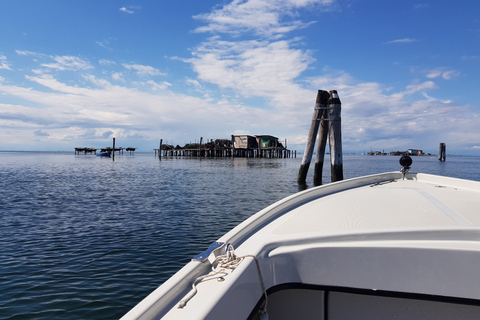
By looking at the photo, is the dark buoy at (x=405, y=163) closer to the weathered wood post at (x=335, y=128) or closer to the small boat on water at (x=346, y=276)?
the small boat on water at (x=346, y=276)

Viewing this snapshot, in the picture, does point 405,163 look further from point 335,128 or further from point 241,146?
point 241,146

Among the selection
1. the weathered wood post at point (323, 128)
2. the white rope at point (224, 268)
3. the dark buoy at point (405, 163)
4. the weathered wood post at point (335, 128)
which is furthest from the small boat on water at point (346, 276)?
the weathered wood post at point (323, 128)

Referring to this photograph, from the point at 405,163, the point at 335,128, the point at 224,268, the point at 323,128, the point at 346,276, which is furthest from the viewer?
the point at 323,128

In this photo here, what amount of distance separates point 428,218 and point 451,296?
1.17m

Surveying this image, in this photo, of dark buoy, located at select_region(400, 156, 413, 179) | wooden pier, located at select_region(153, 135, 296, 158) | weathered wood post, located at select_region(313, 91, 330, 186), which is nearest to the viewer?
dark buoy, located at select_region(400, 156, 413, 179)

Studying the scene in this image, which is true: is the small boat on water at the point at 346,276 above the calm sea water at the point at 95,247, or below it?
above

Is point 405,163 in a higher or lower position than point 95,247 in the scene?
higher

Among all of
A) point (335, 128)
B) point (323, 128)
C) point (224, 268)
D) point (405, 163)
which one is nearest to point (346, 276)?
point (224, 268)

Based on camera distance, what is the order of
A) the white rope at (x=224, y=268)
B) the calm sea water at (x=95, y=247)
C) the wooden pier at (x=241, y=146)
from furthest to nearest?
1. the wooden pier at (x=241, y=146)
2. the calm sea water at (x=95, y=247)
3. the white rope at (x=224, y=268)

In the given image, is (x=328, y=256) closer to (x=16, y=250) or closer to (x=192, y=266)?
(x=192, y=266)

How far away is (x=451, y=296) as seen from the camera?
1.71 metres

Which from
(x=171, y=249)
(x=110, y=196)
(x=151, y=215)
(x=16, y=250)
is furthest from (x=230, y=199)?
(x=16, y=250)

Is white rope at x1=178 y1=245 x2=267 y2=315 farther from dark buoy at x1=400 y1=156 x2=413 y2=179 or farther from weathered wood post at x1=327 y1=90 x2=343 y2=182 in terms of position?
weathered wood post at x1=327 y1=90 x2=343 y2=182

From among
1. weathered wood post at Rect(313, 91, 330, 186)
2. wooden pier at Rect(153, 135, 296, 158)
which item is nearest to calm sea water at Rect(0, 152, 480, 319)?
weathered wood post at Rect(313, 91, 330, 186)
